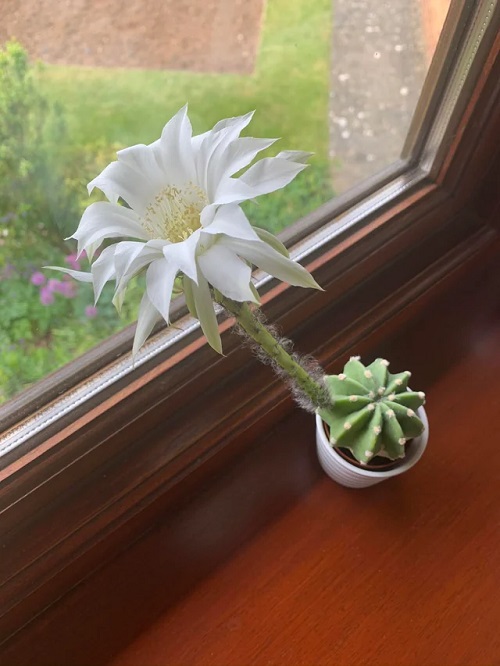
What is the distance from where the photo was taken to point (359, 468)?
0.74m

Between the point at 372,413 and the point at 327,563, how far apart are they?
0.25 m

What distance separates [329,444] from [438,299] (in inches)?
12.3

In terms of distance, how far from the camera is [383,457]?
0.75 m

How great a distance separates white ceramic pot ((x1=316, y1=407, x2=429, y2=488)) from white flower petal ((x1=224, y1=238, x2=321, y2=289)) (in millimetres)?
318

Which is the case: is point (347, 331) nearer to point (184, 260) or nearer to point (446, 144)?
point (446, 144)

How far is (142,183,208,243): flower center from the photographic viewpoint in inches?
19.5

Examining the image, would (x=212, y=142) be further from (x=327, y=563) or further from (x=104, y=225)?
(x=327, y=563)

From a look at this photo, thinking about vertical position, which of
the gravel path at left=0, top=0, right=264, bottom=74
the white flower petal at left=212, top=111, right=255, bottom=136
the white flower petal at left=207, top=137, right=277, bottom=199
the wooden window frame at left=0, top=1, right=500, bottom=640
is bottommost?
the wooden window frame at left=0, top=1, right=500, bottom=640

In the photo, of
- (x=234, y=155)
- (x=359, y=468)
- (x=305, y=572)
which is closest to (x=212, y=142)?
(x=234, y=155)

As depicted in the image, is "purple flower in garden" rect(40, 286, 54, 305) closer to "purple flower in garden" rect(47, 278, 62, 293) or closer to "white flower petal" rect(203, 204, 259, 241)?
"purple flower in garden" rect(47, 278, 62, 293)

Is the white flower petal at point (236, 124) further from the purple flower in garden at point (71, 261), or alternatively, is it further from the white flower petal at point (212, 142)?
the purple flower in garden at point (71, 261)

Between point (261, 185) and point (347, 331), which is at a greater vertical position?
point (261, 185)

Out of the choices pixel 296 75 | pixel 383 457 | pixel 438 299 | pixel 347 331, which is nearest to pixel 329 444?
pixel 383 457

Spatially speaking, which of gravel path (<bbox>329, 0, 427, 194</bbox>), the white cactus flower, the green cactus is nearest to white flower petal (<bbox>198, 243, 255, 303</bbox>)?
the white cactus flower
